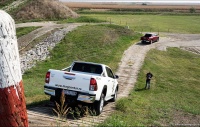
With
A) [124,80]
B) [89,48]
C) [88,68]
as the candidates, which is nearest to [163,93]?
[124,80]

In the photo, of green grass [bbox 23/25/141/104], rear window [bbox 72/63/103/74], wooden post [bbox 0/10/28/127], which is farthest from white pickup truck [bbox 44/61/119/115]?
green grass [bbox 23/25/141/104]

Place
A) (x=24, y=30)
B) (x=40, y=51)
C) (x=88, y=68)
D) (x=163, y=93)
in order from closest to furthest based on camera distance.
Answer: (x=88, y=68) → (x=163, y=93) → (x=40, y=51) → (x=24, y=30)

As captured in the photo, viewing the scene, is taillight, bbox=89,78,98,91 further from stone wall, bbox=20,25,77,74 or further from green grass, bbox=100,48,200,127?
stone wall, bbox=20,25,77,74

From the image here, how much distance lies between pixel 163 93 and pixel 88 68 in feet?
23.6

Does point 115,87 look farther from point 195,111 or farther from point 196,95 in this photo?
point 196,95

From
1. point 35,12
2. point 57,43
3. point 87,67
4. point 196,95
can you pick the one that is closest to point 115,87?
point 87,67

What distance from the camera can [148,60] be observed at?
2786cm

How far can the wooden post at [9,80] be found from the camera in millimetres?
2547

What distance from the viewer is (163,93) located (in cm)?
1752

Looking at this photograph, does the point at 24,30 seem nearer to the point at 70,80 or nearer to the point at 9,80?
the point at 70,80

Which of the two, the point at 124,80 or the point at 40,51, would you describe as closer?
the point at 124,80

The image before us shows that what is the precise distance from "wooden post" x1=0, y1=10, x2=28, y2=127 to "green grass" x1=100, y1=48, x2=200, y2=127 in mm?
3998

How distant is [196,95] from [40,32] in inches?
961

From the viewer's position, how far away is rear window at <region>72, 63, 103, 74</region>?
1209cm
